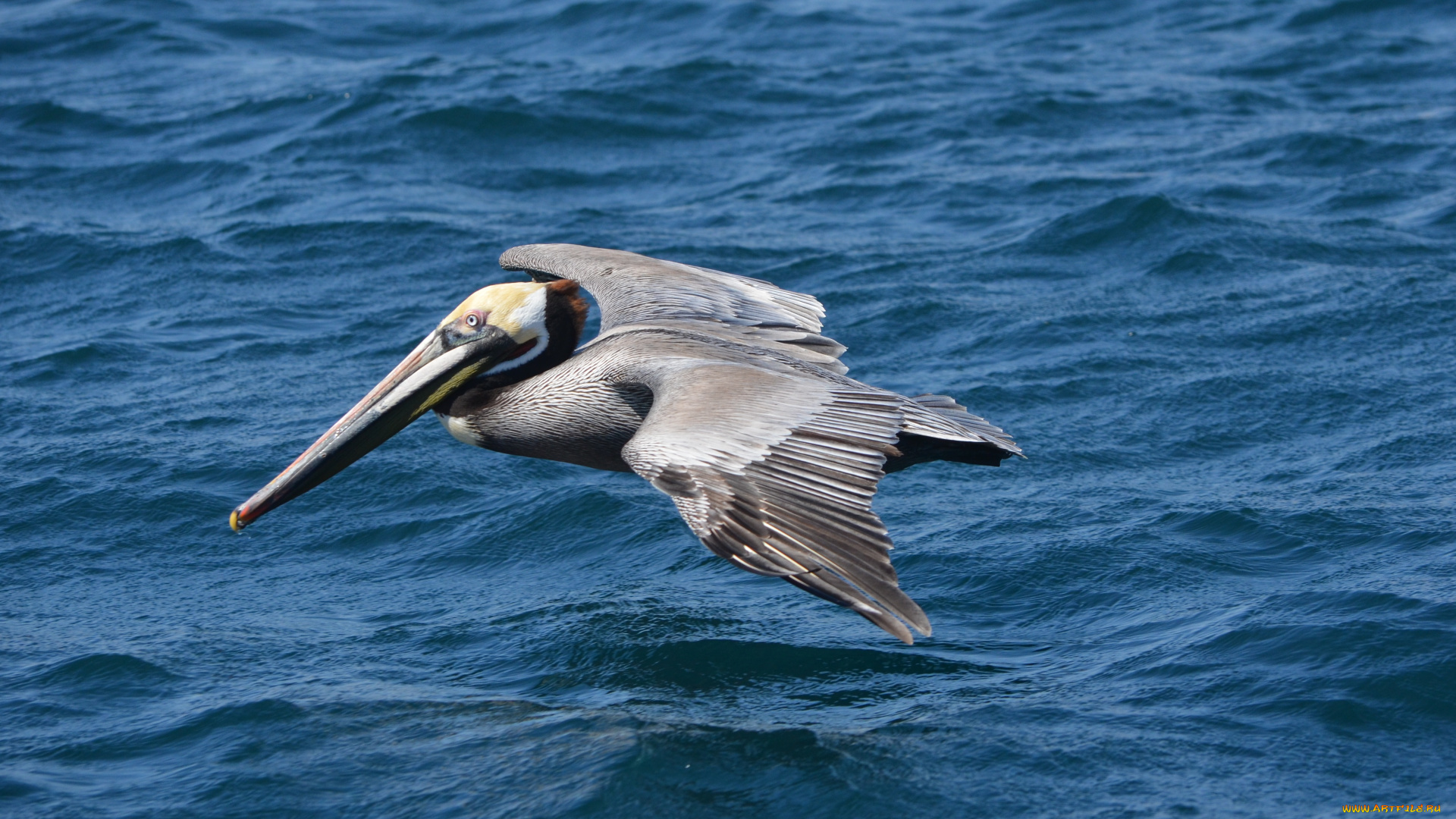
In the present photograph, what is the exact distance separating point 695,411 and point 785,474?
1.49 ft

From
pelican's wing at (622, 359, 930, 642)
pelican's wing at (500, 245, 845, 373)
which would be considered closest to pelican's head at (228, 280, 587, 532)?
pelican's wing at (500, 245, 845, 373)

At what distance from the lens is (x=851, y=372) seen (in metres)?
9.23

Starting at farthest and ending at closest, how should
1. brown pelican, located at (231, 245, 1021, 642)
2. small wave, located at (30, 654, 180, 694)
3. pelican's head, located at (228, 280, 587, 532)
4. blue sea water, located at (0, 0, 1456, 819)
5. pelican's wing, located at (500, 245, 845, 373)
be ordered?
1. pelican's wing, located at (500, 245, 845, 373)
2. pelican's head, located at (228, 280, 587, 532)
3. small wave, located at (30, 654, 180, 694)
4. blue sea water, located at (0, 0, 1456, 819)
5. brown pelican, located at (231, 245, 1021, 642)

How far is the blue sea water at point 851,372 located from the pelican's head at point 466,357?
84 cm

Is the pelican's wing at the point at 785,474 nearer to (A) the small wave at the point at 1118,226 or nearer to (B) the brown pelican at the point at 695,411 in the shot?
(B) the brown pelican at the point at 695,411

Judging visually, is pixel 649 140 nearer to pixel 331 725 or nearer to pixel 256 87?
pixel 256 87

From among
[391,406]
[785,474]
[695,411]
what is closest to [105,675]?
[391,406]

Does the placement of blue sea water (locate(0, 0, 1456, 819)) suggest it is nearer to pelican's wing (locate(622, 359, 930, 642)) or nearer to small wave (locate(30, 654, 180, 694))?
small wave (locate(30, 654, 180, 694))

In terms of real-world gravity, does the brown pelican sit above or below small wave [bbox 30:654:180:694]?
above

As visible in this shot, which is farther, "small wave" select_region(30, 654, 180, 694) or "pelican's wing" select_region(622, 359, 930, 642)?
"small wave" select_region(30, 654, 180, 694)

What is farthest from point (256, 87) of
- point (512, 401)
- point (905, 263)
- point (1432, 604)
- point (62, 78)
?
point (1432, 604)

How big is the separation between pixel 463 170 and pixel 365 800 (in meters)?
8.83

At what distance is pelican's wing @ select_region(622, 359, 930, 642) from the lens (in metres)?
4.64

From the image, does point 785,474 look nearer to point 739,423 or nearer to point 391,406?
point 739,423
